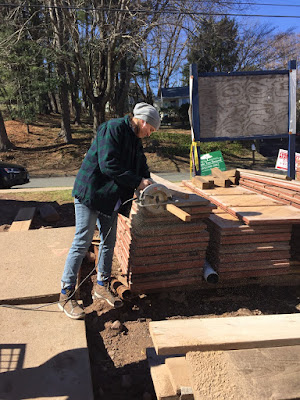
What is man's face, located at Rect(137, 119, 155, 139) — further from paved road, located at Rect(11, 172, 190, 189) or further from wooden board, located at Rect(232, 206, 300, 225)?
paved road, located at Rect(11, 172, 190, 189)

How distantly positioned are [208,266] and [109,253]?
107cm

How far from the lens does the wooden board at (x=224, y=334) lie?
197 cm

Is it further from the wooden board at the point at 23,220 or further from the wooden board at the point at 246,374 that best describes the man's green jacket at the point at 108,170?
the wooden board at the point at 23,220

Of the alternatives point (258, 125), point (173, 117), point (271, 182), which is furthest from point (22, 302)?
point (173, 117)

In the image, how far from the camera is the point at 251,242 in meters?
3.62

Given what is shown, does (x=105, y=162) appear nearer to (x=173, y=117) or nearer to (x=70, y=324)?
(x=70, y=324)

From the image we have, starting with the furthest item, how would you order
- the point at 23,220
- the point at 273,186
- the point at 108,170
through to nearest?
the point at 23,220 → the point at 273,186 → the point at 108,170

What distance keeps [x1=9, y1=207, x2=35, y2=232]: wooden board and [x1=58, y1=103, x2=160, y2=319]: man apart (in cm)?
266

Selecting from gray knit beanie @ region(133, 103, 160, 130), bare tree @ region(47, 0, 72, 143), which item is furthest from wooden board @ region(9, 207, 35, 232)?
bare tree @ region(47, 0, 72, 143)

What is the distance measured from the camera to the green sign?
6.04 meters

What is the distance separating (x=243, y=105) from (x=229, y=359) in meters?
4.53

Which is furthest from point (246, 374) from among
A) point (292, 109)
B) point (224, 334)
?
point (292, 109)

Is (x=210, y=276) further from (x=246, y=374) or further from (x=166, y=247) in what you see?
(x=246, y=374)

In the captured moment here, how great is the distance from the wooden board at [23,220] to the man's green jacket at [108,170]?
2.85m
